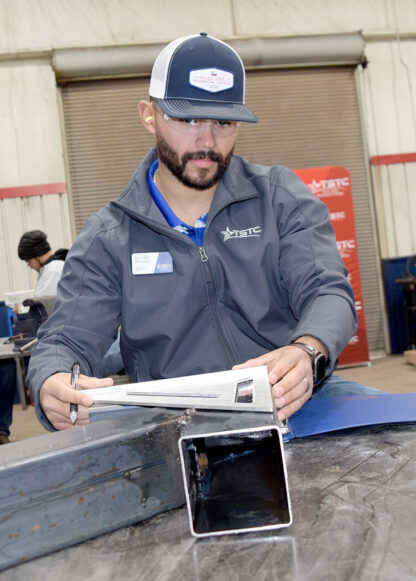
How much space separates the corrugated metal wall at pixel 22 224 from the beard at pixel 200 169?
4.60 metres

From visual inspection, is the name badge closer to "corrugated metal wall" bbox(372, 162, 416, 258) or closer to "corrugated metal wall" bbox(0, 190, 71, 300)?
"corrugated metal wall" bbox(0, 190, 71, 300)

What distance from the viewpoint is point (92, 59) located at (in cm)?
574

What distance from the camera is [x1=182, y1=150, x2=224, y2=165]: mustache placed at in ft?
4.83

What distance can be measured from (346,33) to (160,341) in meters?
5.58

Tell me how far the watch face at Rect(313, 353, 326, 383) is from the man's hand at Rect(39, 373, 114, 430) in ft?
1.22

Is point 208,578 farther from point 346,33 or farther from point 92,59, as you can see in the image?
point 346,33

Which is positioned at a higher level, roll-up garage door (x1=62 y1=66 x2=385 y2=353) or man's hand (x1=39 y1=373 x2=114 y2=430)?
roll-up garage door (x1=62 y1=66 x2=385 y2=353)

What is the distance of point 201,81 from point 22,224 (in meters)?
4.94

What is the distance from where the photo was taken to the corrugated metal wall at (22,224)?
5.91 m

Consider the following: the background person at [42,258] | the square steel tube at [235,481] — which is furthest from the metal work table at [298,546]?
the background person at [42,258]

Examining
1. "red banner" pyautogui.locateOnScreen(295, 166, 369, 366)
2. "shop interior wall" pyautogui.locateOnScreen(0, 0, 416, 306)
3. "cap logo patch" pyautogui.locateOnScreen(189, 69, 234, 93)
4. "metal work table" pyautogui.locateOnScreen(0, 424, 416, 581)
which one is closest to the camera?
"metal work table" pyautogui.locateOnScreen(0, 424, 416, 581)

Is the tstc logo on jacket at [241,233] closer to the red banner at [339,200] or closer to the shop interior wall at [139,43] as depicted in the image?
the red banner at [339,200]

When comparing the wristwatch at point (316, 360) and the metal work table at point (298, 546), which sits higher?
the wristwatch at point (316, 360)

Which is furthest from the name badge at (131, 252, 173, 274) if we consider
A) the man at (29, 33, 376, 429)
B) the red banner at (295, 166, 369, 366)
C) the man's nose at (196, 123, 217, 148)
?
the red banner at (295, 166, 369, 366)
